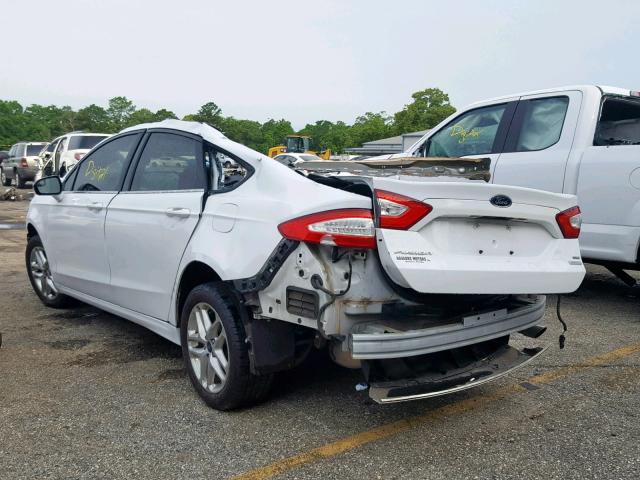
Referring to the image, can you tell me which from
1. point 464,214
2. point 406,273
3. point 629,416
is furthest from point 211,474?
point 629,416

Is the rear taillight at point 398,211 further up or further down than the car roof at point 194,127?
further down

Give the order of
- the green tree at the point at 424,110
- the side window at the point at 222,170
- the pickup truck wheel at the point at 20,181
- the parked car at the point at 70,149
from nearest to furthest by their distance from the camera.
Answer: the side window at the point at 222,170, the parked car at the point at 70,149, the pickup truck wheel at the point at 20,181, the green tree at the point at 424,110

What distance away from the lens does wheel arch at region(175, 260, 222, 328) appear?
3.54 m

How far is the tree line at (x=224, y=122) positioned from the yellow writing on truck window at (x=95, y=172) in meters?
42.1

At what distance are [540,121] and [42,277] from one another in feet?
16.7

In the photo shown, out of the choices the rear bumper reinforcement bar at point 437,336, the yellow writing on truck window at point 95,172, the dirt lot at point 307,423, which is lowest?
the dirt lot at point 307,423

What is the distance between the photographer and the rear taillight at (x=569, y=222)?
10.7 feet

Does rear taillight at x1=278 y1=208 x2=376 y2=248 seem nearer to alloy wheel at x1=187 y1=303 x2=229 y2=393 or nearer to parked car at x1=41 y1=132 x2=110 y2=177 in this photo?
alloy wheel at x1=187 y1=303 x2=229 y2=393

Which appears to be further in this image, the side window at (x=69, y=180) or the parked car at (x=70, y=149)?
the parked car at (x=70, y=149)

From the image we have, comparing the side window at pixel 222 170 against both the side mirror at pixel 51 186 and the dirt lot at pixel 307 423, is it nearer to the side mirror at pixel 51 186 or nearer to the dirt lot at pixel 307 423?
the dirt lot at pixel 307 423

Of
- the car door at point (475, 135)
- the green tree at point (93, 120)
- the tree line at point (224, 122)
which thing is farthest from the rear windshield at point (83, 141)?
the green tree at point (93, 120)

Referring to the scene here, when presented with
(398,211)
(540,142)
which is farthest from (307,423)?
(540,142)

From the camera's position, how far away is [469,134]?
6.35 metres

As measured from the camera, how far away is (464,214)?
2.89 metres
